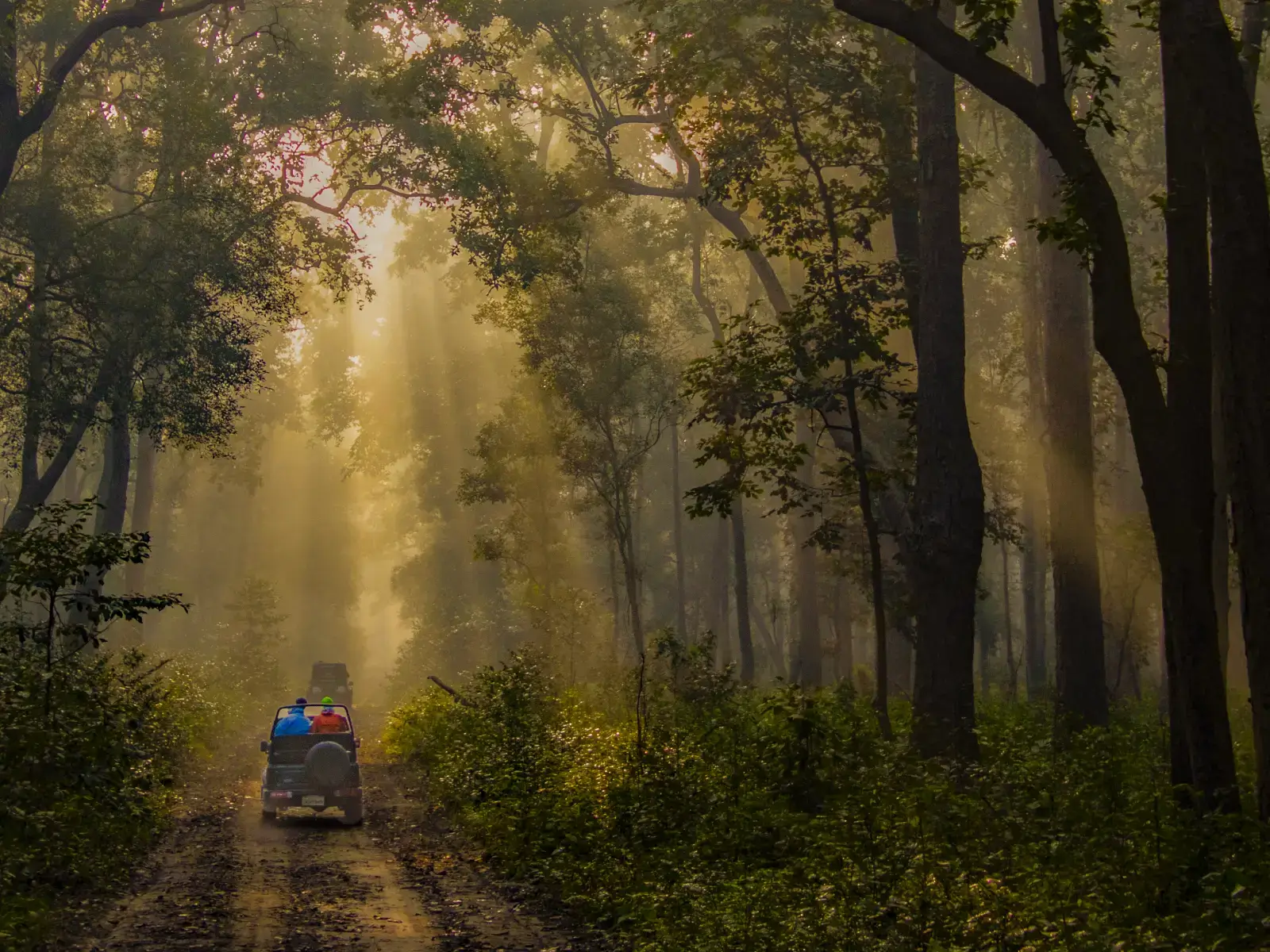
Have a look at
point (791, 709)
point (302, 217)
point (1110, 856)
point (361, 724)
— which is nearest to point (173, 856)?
point (791, 709)

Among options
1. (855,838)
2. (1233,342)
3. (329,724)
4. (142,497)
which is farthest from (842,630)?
(1233,342)

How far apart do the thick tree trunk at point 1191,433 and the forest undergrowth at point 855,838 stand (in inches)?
22.3

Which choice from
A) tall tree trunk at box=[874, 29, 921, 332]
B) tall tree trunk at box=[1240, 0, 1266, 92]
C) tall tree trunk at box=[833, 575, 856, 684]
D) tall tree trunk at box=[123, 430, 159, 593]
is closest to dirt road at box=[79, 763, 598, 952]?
tall tree trunk at box=[874, 29, 921, 332]

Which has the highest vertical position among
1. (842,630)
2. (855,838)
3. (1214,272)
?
(1214,272)

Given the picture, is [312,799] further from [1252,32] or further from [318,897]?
[1252,32]

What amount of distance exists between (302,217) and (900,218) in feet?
59.7

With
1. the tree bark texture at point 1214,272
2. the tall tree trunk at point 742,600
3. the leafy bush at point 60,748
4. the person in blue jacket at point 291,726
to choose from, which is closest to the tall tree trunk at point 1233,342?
the tree bark texture at point 1214,272

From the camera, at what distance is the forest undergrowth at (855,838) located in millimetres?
8211

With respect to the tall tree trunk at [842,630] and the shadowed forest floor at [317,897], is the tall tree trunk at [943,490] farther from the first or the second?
the tall tree trunk at [842,630]

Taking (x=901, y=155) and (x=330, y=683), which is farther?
(x=330, y=683)

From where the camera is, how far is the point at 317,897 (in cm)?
1251

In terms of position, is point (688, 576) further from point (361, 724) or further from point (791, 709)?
point (791, 709)

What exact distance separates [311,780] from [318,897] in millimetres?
6095

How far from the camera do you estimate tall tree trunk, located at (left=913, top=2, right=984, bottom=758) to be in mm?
15344
